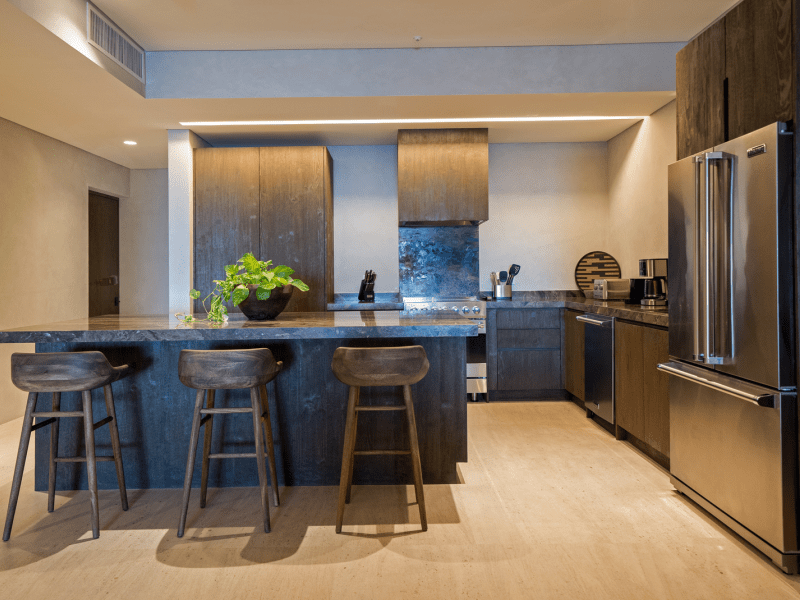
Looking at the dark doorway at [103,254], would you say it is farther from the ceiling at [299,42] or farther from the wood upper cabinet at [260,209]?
the wood upper cabinet at [260,209]

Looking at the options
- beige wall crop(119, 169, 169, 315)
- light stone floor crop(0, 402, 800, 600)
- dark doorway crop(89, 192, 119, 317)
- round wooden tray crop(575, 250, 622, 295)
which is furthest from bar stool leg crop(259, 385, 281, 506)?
beige wall crop(119, 169, 169, 315)

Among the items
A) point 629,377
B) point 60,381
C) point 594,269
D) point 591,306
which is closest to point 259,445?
point 60,381

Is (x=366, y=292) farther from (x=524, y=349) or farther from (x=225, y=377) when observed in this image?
(x=225, y=377)

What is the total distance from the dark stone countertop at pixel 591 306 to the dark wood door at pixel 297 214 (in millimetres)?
1533

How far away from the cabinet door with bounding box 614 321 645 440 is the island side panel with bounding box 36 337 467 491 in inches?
46.2

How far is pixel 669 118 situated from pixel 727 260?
2.33 meters

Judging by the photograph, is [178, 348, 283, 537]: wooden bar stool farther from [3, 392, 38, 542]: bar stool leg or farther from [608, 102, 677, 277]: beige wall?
[608, 102, 677, 277]: beige wall

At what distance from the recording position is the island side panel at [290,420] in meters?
2.86

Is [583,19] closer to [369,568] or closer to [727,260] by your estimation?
[727,260]

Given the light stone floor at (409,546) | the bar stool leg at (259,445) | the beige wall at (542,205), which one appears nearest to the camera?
the light stone floor at (409,546)

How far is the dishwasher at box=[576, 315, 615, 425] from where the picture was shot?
148 inches

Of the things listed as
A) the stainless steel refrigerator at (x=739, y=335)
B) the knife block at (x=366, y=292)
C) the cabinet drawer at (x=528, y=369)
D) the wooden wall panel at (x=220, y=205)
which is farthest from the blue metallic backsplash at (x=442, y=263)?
the stainless steel refrigerator at (x=739, y=335)

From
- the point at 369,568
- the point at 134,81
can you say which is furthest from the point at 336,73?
the point at 369,568

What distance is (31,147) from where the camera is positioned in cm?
460
